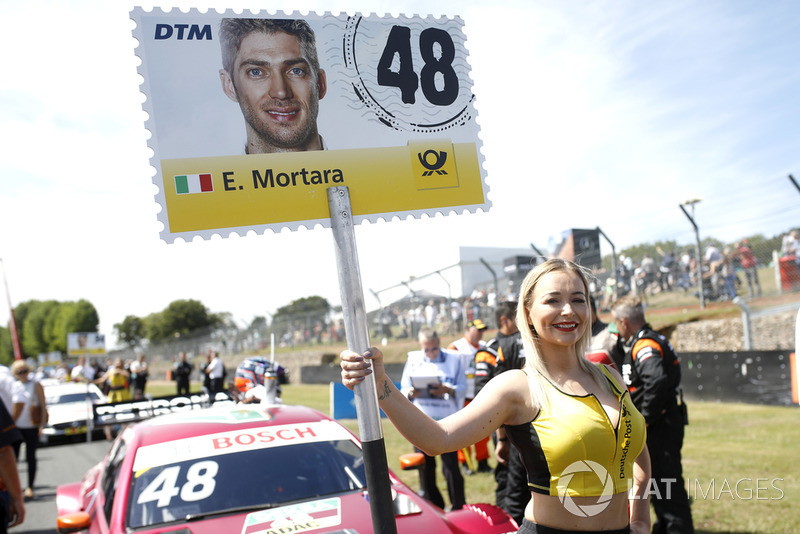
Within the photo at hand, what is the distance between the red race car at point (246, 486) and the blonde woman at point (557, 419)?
1.24 meters

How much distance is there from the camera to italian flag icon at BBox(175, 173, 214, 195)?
2.06m

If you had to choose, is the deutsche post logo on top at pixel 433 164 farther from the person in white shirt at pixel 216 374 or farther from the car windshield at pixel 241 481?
the person in white shirt at pixel 216 374

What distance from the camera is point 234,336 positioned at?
36656 millimetres

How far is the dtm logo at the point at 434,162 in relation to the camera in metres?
2.36

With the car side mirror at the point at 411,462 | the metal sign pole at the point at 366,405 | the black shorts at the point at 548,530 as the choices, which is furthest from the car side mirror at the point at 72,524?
the black shorts at the point at 548,530

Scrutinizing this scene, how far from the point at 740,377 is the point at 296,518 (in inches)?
371

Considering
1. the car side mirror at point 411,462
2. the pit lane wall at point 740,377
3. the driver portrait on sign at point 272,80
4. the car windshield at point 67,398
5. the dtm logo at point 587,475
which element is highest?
the driver portrait on sign at point 272,80

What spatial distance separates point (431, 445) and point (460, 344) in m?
5.43

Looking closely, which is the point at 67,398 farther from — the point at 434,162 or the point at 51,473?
the point at 434,162

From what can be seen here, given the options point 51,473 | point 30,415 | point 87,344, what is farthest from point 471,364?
point 87,344

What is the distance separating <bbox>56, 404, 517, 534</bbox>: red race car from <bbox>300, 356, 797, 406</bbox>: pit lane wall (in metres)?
7.82

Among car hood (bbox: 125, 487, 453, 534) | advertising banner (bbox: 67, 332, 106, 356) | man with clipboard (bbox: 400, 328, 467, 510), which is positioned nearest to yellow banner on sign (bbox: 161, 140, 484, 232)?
car hood (bbox: 125, 487, 453, 534)

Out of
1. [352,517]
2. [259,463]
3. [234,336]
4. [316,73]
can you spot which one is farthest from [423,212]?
[234,336]

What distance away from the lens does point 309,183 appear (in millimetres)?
2178
